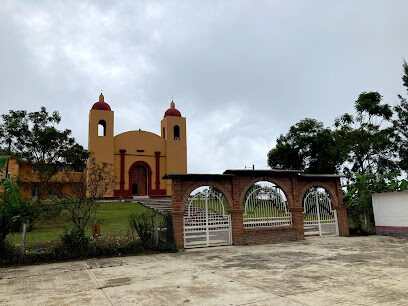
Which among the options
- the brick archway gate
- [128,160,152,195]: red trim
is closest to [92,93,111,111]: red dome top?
[128,160,152,195]: red trim

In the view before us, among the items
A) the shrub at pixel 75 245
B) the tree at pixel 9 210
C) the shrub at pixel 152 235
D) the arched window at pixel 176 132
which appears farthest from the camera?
the arched window at pixel 176 132

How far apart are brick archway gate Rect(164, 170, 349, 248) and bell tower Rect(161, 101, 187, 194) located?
19295 mm

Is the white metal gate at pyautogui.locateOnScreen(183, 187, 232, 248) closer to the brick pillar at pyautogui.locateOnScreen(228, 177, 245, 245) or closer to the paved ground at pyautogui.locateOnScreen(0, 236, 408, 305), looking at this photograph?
the brick pillar at pyautogui.locateOnScreen(228, 177, 245, 245)

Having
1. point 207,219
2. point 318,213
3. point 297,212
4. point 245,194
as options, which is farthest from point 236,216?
point 318,213

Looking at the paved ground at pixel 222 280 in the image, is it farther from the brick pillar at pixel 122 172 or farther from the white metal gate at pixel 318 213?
the brick pillar at pixel 122 172

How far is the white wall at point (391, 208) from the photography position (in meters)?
13.5

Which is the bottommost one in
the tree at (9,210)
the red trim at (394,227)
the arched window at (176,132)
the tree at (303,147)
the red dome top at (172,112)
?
the red trim at (394,227)

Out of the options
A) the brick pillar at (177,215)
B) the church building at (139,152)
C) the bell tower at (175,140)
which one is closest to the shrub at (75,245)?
the brick pillar at (177,215)

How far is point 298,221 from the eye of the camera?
43.8ft

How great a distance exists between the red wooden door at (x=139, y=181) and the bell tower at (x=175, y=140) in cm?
267

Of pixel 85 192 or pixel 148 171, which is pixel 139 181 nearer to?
pixel 148 171

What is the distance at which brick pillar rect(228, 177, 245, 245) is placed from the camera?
1214cm

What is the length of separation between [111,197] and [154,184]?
4.67 m

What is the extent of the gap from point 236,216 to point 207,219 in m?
1.30
